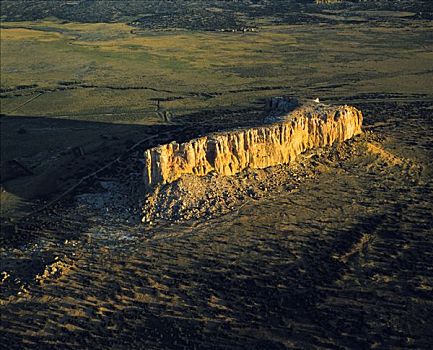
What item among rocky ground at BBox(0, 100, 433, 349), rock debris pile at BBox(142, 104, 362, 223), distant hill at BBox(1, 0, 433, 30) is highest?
distant hill at BBox(1, 0, 433, 30)

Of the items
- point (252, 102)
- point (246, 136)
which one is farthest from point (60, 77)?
point (246, 136)

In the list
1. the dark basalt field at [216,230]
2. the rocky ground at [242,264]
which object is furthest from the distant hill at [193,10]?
the rocky ground at [242,264]

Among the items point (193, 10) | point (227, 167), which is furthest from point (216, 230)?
point (193, 10)

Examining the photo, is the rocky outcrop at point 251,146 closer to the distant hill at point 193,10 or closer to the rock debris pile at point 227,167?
the rock debris pile at point 227,167

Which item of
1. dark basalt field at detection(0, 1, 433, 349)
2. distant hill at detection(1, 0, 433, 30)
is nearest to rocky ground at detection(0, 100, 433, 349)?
dark basalt field at detection(0, 1, 433, 349)

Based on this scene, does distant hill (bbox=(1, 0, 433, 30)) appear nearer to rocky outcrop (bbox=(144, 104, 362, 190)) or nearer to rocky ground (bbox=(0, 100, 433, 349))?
rocky outcrop (bbox=(144, 104, 362, 190))

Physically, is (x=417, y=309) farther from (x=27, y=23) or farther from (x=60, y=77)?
(x=27, y=23)
